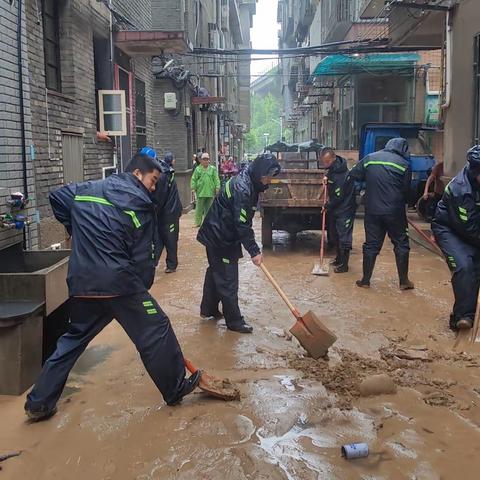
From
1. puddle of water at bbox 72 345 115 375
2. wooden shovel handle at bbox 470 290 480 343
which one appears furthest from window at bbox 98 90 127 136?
wooden shovel handle at bbox 470 290 480 343

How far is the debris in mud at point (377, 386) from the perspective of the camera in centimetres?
404

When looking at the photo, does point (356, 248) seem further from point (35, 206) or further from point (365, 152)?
point (35, 206)

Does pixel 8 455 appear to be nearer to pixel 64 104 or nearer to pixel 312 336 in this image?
pixel 312 336

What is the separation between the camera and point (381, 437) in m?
3.45

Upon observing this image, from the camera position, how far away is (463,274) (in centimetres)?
515

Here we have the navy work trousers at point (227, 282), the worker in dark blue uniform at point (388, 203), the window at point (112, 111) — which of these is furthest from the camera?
the window at point (112, 111)

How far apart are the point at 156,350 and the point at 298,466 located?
1128 mm

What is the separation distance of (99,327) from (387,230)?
4439mm

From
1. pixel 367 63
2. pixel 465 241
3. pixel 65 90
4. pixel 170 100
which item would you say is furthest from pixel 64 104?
pixel 367 63

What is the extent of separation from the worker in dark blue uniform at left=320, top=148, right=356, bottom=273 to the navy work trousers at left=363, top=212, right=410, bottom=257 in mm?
980

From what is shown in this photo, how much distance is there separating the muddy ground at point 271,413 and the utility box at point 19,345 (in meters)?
0.14

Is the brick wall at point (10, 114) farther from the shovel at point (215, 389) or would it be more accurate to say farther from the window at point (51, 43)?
the shovel at point (215, 389)

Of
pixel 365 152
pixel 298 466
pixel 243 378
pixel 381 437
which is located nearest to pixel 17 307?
pixel 243 378

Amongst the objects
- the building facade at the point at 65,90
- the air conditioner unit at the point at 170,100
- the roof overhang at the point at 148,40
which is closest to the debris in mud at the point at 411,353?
the building facade at the point at 65,90
